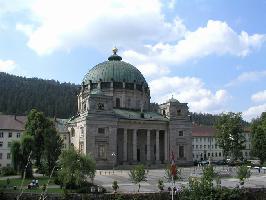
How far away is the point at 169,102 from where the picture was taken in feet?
302

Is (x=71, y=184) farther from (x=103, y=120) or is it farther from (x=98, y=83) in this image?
(x=98, y=83)

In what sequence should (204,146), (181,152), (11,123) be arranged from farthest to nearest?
(204,146) < (181,152) < (11,123)

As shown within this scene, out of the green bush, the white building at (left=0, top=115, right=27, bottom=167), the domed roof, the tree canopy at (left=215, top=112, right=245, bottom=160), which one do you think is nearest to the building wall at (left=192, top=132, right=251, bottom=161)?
the domed roof

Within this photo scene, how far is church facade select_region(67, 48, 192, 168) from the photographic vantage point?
81.9 m

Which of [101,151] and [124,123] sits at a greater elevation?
[124,123]

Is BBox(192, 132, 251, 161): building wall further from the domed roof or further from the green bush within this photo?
the green bush

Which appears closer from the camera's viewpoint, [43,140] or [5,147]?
[43,140]

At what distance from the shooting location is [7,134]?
8775 cm

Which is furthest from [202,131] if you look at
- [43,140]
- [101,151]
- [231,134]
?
[43,140]

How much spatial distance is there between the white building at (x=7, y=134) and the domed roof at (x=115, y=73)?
65.5ft

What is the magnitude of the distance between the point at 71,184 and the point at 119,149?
44139 mm

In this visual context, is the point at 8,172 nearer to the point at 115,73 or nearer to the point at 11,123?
the point at 11,123

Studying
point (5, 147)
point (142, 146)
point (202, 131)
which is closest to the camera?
point (5, 147)

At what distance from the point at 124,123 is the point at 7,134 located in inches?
1053
